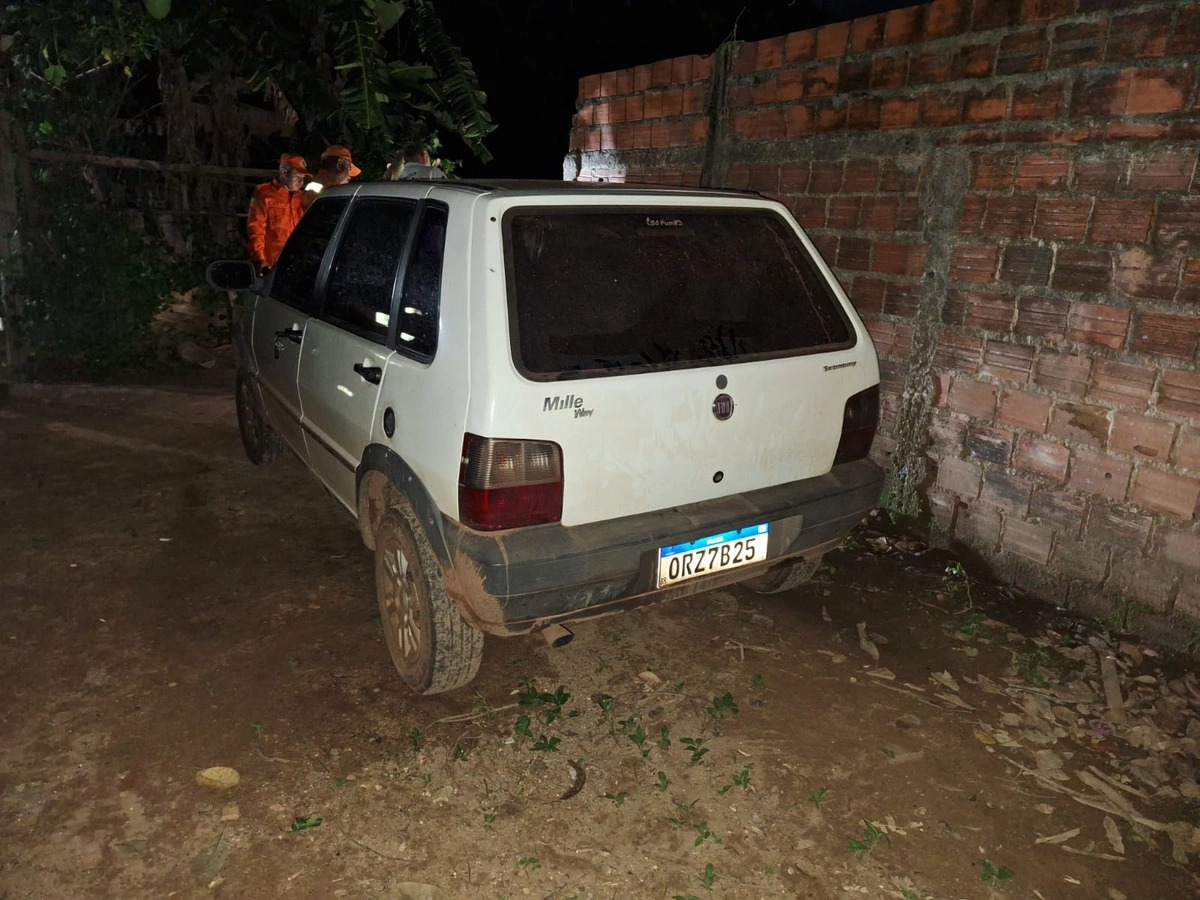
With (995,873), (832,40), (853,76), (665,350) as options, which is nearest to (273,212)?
(832,40)

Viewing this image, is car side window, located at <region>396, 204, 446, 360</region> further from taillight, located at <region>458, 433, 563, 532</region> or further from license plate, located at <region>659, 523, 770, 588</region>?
license plate, located at <region>659, 523, 770, 588</region>

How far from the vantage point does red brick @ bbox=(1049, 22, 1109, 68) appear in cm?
354

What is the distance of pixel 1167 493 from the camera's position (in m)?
3.52

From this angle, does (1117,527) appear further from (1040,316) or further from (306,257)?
(306,257)

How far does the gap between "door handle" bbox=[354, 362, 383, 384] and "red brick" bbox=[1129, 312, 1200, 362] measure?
311 cm

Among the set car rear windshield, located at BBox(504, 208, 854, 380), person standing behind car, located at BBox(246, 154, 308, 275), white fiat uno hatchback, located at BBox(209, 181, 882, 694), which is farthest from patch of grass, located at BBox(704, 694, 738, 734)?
person standing behind car, located at BBox(246, 154, 308, 275)

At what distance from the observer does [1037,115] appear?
376cm

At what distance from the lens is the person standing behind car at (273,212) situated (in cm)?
671

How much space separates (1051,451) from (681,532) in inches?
82.5

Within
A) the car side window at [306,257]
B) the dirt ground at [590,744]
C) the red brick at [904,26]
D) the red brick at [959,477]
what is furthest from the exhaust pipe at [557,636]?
the red brick at [904,26]

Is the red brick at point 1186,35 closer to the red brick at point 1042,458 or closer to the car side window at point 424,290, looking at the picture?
the red brick at point 1042,458

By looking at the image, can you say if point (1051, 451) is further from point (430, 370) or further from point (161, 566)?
point (161, 566)

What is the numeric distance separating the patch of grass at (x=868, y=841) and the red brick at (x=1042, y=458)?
208 centimetres

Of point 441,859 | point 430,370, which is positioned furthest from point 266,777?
point 430,370
